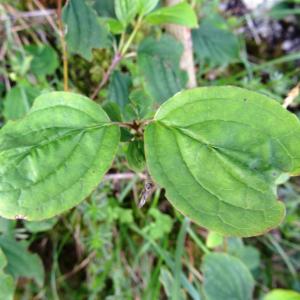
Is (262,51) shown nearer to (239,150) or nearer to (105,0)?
(105,0)

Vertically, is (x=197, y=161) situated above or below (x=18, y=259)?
above

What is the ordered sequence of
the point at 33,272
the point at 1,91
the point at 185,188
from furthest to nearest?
the point at 1,91 → the point at 33,272 → the point at 185,188

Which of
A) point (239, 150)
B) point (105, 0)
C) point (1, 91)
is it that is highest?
point (105, 0)

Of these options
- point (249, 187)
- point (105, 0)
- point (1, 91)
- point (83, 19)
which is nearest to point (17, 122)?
point (83, 19)

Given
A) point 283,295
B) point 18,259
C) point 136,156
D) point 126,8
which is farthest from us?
point 18,259

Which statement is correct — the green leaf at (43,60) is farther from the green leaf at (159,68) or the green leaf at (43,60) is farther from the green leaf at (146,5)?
the green leaf at (146,5)

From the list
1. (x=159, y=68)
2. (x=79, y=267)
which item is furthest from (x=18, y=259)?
(x=159, y=68)

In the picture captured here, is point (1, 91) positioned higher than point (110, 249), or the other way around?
point (1, 91)

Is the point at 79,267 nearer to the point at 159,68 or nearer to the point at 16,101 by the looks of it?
the point at 16,101
